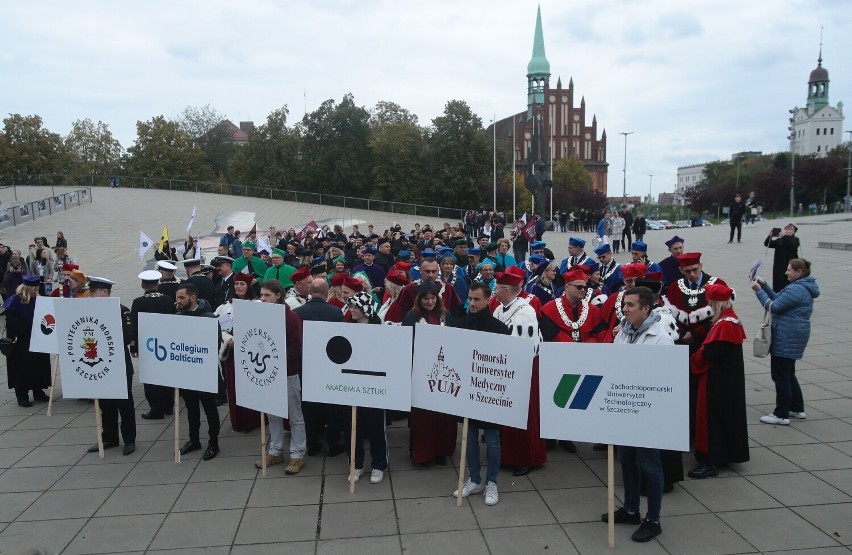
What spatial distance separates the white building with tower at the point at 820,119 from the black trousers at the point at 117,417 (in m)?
122

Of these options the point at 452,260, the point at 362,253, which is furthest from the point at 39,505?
the point at 362,253

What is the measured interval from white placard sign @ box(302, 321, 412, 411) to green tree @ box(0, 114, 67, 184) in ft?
216

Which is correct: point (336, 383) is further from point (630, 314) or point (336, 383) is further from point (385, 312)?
point (630, 314)

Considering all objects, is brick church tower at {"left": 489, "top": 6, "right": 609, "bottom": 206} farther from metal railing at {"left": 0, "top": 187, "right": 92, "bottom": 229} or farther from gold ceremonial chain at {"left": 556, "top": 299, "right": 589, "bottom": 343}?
gold ceremonial chain at {"left": 556, "top": 299, "right": 589, "bottom": 343}

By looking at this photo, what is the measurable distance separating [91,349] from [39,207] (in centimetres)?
3777

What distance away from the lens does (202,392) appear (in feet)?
20.9

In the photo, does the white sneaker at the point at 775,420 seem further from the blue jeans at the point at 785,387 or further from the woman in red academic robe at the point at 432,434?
the woman in red academic robe at the point at 432,434

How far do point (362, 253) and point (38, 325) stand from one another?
17.8ft

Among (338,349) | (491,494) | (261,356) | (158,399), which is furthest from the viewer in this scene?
(158,399)

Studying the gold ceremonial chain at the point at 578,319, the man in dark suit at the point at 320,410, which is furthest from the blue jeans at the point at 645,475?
the man in dark suit at the point at 320,410

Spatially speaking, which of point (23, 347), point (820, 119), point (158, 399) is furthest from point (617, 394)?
point (820, 119)

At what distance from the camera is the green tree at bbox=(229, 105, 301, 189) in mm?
56812

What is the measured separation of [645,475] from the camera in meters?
4.73

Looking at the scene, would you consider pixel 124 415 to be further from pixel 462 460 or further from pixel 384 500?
pixel 462 460
